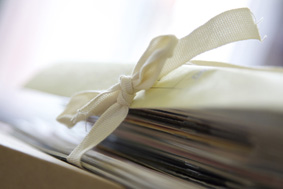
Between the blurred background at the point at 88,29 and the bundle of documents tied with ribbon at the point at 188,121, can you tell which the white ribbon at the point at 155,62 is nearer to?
the bundle of documents tied with ribbon at the point at 188,121

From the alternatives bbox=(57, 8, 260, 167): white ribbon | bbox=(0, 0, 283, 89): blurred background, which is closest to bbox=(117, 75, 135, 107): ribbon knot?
bbox=(57, 8, 260, 167): white ribbon

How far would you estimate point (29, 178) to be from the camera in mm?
252

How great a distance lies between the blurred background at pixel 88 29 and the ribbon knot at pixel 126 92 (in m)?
0.89

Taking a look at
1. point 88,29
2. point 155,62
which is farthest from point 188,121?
point 88,29

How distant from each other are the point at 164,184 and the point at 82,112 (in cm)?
11

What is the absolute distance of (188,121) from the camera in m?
0.24

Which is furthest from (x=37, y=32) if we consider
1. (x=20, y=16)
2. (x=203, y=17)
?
(x=203, y=17)

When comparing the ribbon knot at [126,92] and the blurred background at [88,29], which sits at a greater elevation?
the ribbon knot at [126,92]

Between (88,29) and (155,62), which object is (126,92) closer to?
(155,62)

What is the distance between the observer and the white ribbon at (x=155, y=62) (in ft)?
0.83

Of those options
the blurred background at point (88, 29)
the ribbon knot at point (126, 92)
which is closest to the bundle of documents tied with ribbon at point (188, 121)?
the ribbon knot at point (126, 92)

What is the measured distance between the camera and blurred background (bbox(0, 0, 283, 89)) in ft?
3.70

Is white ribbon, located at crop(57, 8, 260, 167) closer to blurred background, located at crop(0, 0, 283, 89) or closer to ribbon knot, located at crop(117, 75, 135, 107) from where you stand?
ribbon knot, located at crop(117, 75, 135, 107)

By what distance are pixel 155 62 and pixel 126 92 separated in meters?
0.04
